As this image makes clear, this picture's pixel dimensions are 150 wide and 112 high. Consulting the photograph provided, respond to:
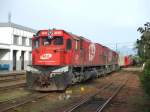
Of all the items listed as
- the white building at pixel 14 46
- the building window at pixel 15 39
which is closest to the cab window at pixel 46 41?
the white building at pixel 14 46

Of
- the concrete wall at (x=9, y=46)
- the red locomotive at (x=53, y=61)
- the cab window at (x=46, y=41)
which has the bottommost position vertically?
the red locomotive at (x=53, y=61)

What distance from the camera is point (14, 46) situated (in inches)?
1997

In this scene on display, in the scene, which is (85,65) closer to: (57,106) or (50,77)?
(50,77)

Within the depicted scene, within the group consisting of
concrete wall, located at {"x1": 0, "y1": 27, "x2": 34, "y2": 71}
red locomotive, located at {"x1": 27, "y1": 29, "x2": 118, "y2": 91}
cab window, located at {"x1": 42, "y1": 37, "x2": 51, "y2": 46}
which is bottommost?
red locomotive, located at {"x1": 27, "y1": 29, "x2": 118, "y2": 91}

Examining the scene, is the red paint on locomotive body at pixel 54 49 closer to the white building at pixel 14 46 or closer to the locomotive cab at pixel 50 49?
the locomotive cab at pixel 50 49

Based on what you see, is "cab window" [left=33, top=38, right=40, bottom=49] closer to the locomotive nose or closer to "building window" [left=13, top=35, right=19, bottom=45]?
the locomotive nose

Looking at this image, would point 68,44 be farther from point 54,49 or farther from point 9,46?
point 9,46

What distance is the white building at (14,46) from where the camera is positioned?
48.8 metres

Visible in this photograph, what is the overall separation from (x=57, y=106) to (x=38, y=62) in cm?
544

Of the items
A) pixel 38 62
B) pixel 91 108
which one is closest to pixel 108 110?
pixel 91 108

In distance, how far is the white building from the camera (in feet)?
160

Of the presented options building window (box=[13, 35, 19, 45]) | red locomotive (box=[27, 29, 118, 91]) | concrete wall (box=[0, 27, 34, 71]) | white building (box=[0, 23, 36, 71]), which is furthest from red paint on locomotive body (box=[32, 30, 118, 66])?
building window (box=[13, 35, 19, 45])

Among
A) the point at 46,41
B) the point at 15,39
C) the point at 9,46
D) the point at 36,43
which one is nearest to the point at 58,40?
the point at 46,41

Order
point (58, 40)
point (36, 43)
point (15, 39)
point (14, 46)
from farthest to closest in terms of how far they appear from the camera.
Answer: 1. point (15, 39)
2. point (14, 46)
3. point (36, 43)
4. point (58, 40)
